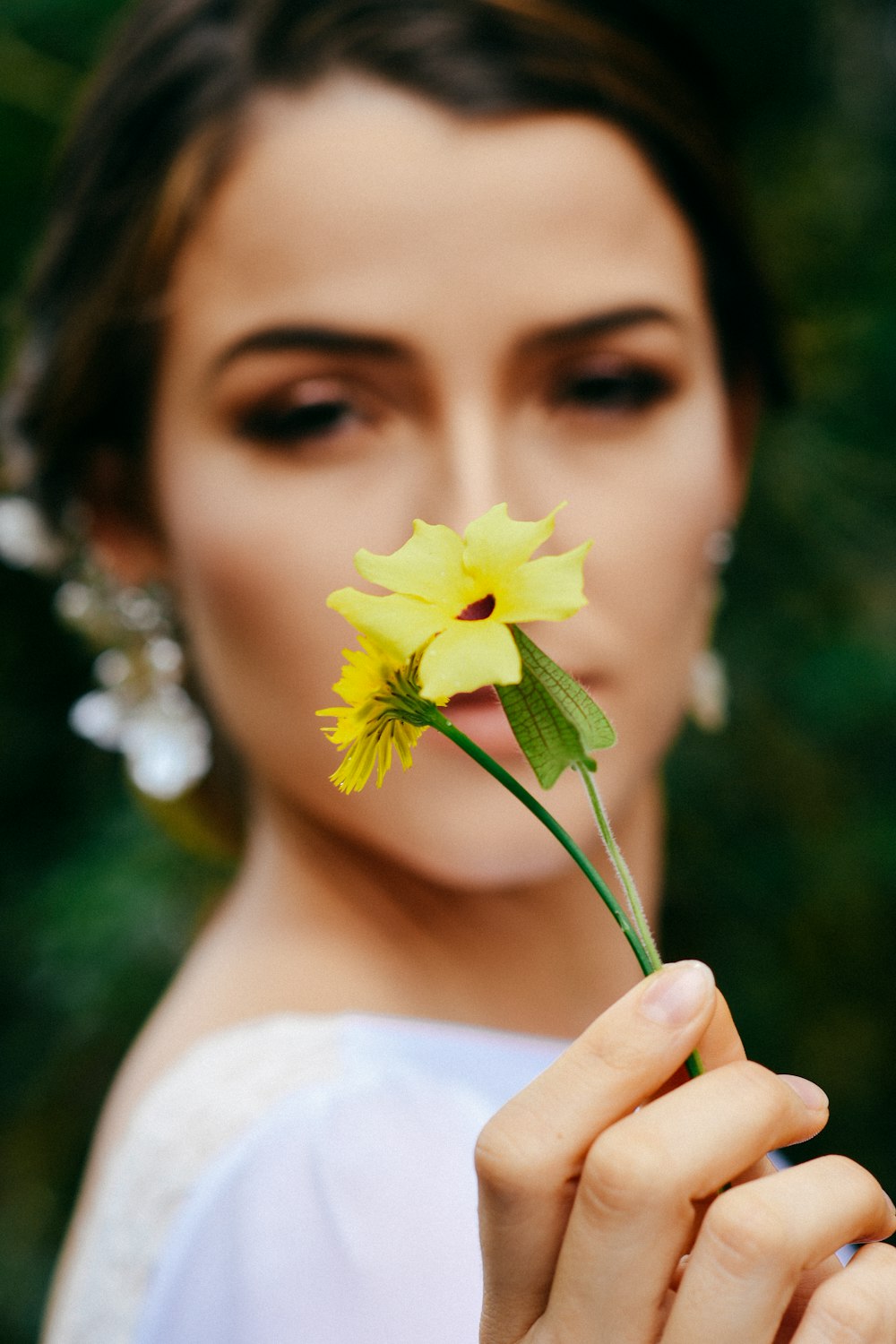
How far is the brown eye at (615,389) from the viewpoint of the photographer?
0.80 m

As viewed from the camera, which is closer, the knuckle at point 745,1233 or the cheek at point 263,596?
the knuckle at point 745,1233

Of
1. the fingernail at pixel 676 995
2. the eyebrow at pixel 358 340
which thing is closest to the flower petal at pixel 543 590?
the fingernail at pixel 676 995

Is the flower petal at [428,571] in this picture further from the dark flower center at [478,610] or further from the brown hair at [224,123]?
the brown hair at [224,123]

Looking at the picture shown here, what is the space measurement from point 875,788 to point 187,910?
85 cm

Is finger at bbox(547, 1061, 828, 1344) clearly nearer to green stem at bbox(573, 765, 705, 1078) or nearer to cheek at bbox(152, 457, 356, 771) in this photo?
green stem at bbox(573, 765, 705, 1078)

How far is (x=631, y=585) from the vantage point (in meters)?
0.77

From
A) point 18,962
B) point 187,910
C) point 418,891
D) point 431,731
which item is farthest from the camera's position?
point 18,962

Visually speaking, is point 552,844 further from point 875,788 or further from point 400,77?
point 875,788

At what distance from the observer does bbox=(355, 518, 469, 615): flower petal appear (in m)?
0.29

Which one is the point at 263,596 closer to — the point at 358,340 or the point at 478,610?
the point at 358,340

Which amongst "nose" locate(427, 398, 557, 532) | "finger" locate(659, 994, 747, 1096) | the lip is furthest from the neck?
"finger" locate(659, 994, 747, 1096)

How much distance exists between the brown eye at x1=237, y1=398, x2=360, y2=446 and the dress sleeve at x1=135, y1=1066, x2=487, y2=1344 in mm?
392

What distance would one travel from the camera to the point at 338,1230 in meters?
0.53

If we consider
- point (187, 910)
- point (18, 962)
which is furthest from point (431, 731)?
point (18, 962)
